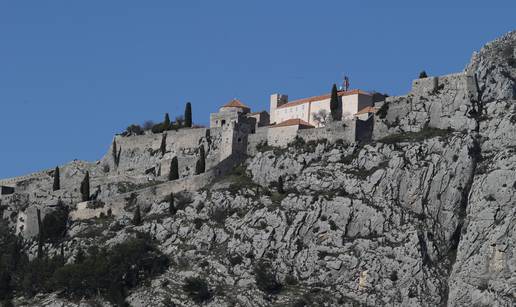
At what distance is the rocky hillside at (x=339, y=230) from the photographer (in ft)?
356

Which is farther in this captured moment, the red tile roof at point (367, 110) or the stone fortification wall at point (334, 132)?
the red tile roof at point (367, 110)

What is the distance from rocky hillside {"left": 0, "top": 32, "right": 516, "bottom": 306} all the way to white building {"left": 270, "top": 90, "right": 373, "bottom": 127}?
547 centimetres

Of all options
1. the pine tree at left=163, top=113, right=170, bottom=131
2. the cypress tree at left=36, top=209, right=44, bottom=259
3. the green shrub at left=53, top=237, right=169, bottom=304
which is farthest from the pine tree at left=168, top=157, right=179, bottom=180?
the green shrub at left=53, top=237, right=169, bottom=304

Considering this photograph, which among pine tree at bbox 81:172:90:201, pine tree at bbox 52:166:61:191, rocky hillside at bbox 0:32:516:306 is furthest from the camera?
pine tree at bbox 52:166:61:191

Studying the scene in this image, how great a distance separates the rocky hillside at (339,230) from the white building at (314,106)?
216 inches

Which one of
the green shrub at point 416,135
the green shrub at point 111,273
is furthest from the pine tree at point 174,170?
the green shrub at point 416,135

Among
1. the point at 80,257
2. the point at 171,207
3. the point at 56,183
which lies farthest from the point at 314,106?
the point at 80,257

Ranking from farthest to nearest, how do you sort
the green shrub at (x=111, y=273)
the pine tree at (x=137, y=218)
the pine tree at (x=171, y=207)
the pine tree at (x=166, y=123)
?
1. the pine tree at (x=166, y=123)
2. the pine tree at (x=137, y=218)
3. the pine tree at (x=171, y=207)
4. the green shrub at (x=111, y=273)

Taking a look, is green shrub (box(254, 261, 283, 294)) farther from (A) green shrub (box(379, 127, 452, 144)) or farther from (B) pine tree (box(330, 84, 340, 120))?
(B) pine tree (box(330, 84, 340, 120))

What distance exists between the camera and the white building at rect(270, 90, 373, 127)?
129 m

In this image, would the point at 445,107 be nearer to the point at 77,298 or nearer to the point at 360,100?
the point at 360,100

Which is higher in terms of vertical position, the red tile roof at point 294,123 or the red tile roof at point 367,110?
the red tile roof at point 367,110

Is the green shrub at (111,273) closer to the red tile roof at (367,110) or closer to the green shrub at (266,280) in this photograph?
the green shrub at (266,280)

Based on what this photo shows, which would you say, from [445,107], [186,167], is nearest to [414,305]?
[445,107]
